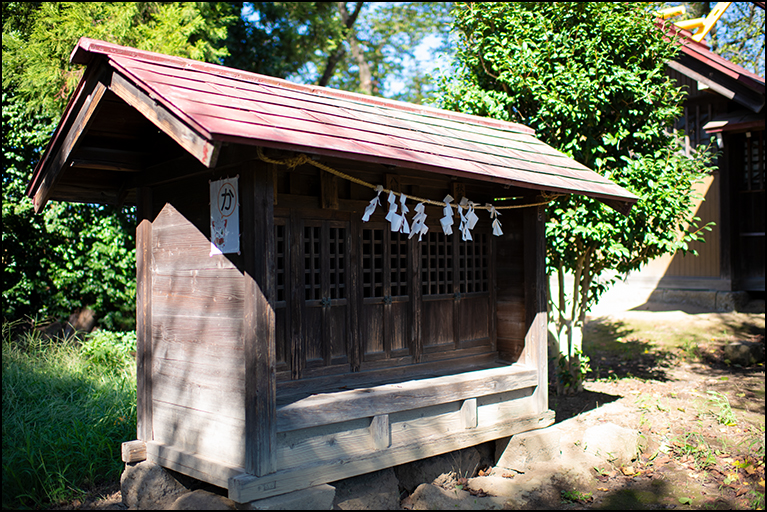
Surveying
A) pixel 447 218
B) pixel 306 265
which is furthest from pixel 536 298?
pixel 306 265

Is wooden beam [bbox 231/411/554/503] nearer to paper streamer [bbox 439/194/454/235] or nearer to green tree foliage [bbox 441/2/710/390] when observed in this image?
paper streamer [bbox 439/194/454/235]

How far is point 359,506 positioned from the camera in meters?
5.12

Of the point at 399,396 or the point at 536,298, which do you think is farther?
the point at 536,298

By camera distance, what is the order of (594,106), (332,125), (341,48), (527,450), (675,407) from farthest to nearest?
(341,48)
(675,407)
(594,106)
(527,450)
(332,125)

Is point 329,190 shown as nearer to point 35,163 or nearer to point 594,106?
point 594,106

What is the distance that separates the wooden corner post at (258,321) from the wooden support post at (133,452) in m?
1.57

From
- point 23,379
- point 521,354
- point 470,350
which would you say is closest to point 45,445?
point 23,379

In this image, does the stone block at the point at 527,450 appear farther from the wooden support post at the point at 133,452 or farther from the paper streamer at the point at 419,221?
the wooden support post at the point at 133,452

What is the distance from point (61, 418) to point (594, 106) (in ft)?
25.6

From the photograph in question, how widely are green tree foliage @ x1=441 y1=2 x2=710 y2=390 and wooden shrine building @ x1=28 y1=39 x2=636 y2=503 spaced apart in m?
1.22

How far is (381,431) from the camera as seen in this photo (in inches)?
204

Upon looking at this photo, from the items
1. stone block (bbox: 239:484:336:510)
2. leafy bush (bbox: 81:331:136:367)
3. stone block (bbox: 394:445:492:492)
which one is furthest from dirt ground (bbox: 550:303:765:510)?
leafy bush (bbox: 81:331:136:367)

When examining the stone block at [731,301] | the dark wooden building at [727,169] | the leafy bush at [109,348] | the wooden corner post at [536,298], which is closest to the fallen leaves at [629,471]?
the wooden corner post at [536,298]

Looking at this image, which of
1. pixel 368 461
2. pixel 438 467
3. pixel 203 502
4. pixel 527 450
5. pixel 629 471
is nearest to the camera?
pixel 203 502
